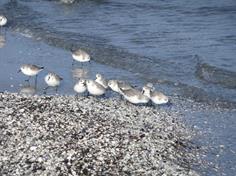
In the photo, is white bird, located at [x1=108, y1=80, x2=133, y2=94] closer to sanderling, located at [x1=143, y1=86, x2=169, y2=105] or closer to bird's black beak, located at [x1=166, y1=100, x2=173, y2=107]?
sanderling, located at [x1=143, y1=86, x2=169, y2=105]

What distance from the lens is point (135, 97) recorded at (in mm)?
12797

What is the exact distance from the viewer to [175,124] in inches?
476

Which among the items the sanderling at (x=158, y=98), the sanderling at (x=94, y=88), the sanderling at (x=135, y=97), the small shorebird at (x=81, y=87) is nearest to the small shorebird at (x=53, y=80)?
the small shorebird at (x=81, y=87)

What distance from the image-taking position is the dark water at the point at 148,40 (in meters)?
15.4

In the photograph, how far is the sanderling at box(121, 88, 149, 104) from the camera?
12.8 meters

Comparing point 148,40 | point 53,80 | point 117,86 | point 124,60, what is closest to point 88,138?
point 117,86

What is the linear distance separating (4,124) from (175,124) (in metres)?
3.56

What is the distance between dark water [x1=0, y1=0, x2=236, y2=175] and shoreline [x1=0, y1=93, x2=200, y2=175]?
95 centimetres

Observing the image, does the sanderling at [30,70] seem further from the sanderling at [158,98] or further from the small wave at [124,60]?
the small wave at [124,60]

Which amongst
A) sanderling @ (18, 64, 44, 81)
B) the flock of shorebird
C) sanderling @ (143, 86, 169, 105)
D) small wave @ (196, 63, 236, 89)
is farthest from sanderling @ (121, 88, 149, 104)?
small wave @ (196, 63, 236, 89)

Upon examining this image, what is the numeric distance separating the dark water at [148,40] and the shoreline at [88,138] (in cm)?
95

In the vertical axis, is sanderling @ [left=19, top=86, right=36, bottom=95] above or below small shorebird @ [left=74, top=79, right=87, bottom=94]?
below

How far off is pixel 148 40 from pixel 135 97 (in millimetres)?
7067

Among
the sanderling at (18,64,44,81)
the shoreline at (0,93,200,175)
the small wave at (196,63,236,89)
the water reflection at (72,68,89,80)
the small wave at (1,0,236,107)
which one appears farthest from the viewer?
the small wave at (196,63,236,89)
